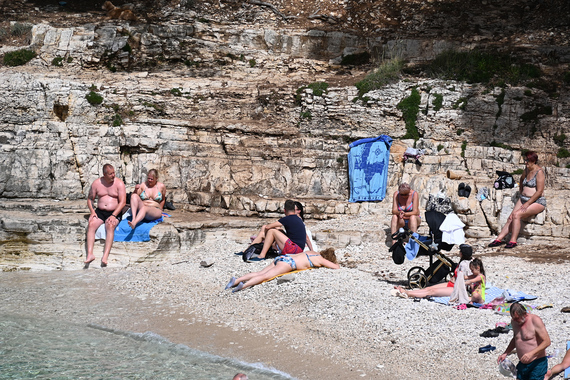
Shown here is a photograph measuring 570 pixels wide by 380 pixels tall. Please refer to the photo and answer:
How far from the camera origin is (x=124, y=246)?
9.54m

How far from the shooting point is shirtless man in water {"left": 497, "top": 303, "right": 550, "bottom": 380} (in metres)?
4.70

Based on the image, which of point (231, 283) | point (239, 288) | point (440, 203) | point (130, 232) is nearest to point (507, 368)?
point (239, 288)

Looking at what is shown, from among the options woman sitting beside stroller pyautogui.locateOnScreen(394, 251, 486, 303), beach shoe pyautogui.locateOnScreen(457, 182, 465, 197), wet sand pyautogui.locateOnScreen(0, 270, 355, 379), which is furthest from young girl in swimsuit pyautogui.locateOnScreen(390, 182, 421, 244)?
wet sand pyautogui.locateOnScreen(0, 270, 355, 379)

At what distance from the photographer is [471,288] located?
6730 mm

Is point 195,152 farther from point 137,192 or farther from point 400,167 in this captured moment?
point 400,167

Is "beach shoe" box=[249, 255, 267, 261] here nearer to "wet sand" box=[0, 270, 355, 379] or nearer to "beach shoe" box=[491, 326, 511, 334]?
"wet sand" box=[0, 270, 355, 379]

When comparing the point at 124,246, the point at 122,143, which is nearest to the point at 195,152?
the point at 122,143

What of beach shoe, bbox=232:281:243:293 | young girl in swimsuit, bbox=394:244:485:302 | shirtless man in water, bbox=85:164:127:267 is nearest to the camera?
young girl in swimsuit, bbox=394:244:485:302

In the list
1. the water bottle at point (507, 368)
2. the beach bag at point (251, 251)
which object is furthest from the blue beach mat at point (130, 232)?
the water bottle at point (507, 368)

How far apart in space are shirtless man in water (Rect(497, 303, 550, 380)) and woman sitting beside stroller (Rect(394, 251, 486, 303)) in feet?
5.76

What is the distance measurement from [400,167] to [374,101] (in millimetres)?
1715

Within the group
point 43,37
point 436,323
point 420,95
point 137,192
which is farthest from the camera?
point 43,37

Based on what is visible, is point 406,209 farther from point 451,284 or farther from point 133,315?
point 133,315

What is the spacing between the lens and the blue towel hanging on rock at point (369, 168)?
1190 cm
